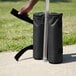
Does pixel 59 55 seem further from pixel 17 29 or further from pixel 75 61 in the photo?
pixel 17 29

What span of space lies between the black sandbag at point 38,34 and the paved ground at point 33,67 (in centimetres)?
17

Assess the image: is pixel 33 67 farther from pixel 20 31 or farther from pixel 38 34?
pixel 20 31

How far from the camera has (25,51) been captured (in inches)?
296

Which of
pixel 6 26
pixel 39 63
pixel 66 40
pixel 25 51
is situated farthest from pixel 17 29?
pixel 39 63

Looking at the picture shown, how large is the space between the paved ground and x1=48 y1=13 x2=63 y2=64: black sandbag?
0.18 m

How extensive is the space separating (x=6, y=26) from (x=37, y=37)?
15.1ft

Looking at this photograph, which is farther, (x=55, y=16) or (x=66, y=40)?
(x=66, y=40)

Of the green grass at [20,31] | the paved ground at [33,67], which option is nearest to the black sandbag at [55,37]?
the paved ground at [33,67]

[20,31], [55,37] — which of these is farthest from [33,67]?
[20,31]

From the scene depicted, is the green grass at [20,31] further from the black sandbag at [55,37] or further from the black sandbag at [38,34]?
the black sandbag at [55,37]

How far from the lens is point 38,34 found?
6922mm

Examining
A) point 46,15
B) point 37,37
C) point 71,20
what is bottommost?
point 71,20

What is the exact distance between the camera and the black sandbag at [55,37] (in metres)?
6.59

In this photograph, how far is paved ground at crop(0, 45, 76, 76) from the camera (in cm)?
626
